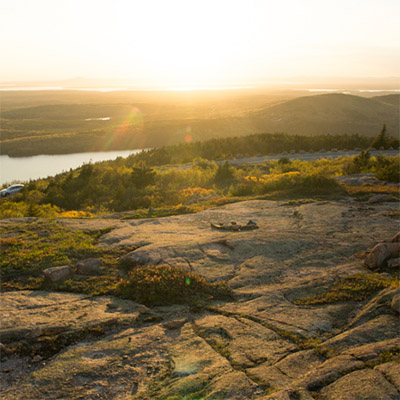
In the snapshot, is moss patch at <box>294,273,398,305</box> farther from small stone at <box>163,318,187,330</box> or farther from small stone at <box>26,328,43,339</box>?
small stone at <box>26,328,43,339</box>

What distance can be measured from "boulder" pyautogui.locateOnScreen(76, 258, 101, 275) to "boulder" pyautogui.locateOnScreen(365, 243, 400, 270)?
5.43 metres

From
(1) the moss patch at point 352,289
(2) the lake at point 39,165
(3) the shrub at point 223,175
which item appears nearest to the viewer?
(1) the moss patch at point 352,289

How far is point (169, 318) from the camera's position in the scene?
19.8ft

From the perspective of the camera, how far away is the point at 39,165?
47.9 m

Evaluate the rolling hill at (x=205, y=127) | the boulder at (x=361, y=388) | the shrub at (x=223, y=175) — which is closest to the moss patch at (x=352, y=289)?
the boulder at (x=361, y=388)

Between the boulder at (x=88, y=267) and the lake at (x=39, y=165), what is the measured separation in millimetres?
32993

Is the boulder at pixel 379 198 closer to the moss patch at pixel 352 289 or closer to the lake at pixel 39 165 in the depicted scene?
the moss patch at pixel 352 289

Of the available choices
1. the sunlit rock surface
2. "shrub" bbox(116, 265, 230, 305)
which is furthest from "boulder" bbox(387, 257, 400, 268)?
"shrub" bbox(116, 265, 230, 305)

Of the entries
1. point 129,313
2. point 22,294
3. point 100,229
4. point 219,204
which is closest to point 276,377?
point 129,313

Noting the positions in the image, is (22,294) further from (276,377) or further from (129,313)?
(276,377)

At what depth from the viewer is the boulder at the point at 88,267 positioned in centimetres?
770

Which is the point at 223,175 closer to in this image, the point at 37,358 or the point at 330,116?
the point at 37,358

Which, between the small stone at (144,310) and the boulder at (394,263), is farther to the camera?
the boulder at (394,263)

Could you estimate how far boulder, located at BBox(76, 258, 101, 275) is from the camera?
7.70m
